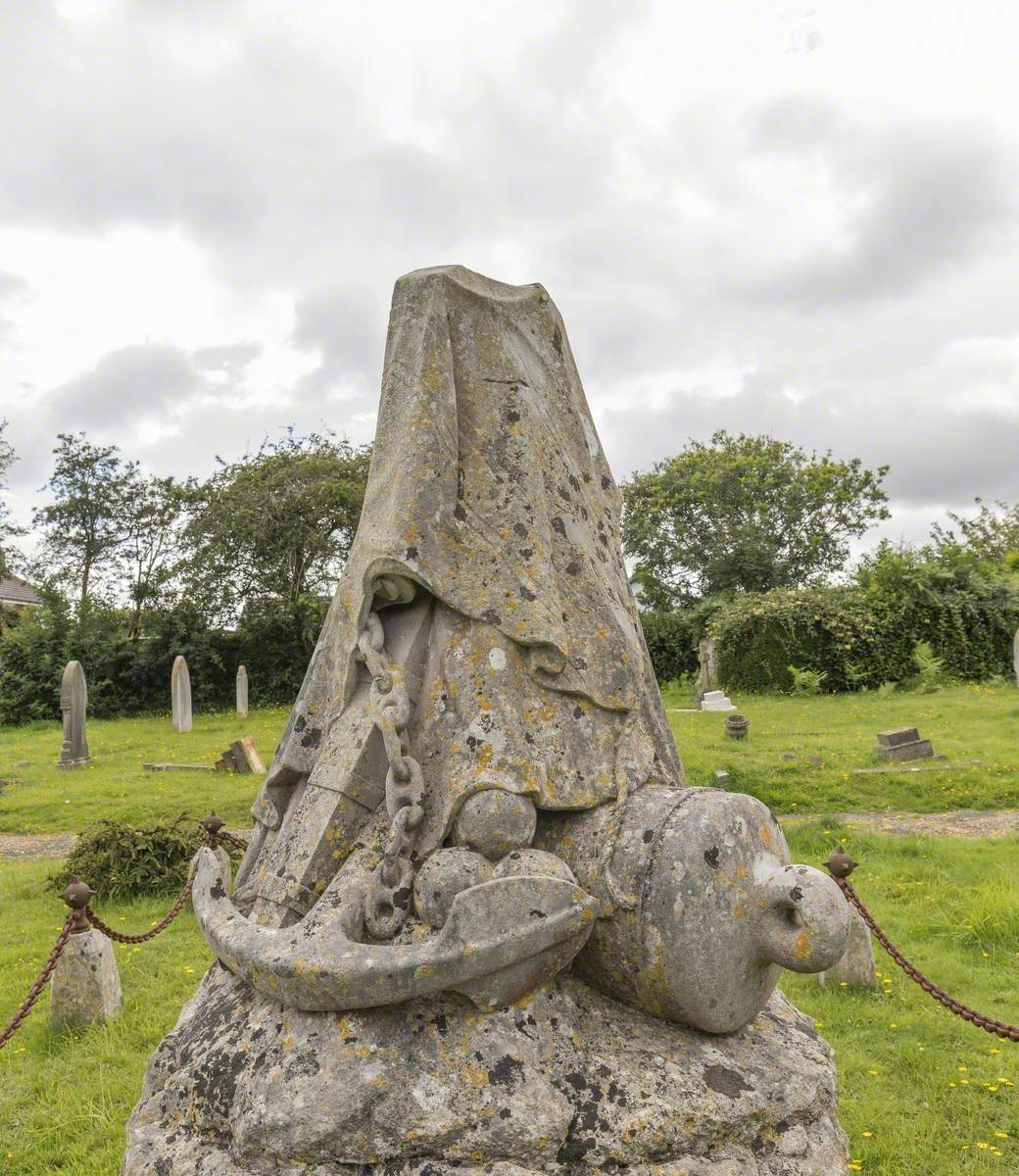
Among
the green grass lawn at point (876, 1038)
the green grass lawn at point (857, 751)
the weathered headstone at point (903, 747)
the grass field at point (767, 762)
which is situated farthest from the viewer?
the weathered headstone at point (903, 747)

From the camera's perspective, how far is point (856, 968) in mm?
6043

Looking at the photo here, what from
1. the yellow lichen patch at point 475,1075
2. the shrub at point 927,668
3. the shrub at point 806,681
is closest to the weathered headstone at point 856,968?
the yellow lichen patch at point 475,1075

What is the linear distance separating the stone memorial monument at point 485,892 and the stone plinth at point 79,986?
9.47 feet

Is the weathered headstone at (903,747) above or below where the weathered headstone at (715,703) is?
below

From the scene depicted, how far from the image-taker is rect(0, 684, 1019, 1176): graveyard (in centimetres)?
443

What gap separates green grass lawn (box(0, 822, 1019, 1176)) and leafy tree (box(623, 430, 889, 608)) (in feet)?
85.8

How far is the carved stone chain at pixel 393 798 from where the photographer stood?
2.79 m

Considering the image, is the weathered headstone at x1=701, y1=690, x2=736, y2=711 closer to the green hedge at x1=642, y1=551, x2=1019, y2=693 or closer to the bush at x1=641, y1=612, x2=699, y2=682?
the green hedge at x1=642, y1=551, x2=1019, y2=693

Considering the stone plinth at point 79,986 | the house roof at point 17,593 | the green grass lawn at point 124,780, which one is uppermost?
the house roof at point 17,593

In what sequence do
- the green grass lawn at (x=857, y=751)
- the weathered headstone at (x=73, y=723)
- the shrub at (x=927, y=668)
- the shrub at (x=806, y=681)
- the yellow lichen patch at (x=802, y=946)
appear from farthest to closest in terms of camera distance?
1. the shrub at (x=806, y=681)
2. the shrub at (x=927, y=668)
3. the weathered headstone at (x=73, y=723)
4. the green grass lawn at (x=857, y=751)
5. the yellow lichen patch at (x=802, y=946)

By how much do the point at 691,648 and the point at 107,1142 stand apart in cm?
2468

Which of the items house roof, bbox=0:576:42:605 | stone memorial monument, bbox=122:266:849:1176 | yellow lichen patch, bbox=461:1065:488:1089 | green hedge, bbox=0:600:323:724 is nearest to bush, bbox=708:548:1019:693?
green hedge, bbox=0:600:323:724

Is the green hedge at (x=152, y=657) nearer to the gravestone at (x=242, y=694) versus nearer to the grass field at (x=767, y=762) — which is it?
the gravestone at (x=242, y=694)

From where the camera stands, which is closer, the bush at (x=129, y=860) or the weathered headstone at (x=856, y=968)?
the weathered headstone at (x=856, y=968)
